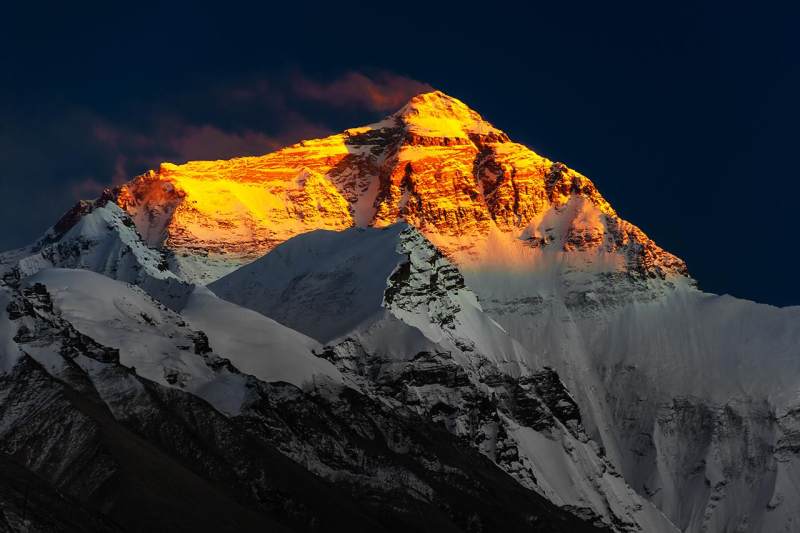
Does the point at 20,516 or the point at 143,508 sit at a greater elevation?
the point at 143,508

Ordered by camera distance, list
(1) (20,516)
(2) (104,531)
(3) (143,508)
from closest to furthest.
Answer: (1) (20,516)
(2) (104,531)
(3) (143,508)

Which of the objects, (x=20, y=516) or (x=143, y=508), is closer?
(x=20, y=516)

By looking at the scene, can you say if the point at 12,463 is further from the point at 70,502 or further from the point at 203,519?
the point at 203,519

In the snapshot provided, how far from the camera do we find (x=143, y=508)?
194 meters

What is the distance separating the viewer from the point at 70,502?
17938 centimetres

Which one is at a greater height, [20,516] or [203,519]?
[203,519]

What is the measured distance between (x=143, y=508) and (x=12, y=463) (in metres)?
17.1

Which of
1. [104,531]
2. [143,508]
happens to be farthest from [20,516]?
[143,508]

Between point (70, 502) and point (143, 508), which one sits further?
point (143, 508)

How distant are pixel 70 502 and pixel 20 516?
14.3 meters

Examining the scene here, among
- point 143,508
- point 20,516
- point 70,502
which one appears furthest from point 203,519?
point 20,516

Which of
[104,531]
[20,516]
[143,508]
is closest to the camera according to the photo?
[20,516]

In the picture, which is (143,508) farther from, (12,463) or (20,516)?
(20,516)

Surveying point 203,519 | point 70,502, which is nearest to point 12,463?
point 70,502
